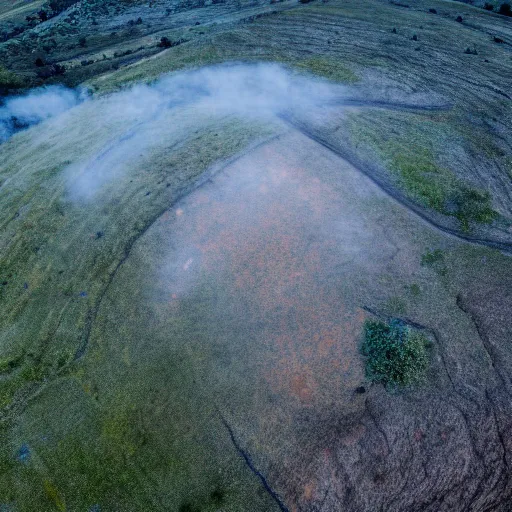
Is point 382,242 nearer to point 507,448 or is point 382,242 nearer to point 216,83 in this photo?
point 507,448

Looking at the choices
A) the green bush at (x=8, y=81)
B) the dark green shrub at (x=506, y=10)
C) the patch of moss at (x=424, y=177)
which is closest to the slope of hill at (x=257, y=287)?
the patch of moss at (x=424, y=177)

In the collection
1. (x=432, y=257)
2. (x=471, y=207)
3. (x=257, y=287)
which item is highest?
(x=471, y=207)

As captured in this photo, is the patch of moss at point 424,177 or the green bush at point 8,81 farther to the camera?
the green bush at point 8,81

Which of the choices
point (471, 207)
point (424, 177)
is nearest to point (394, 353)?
point (471, 207)

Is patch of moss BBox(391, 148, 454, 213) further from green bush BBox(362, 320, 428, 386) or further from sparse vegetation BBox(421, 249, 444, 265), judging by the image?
green bush BBox(362, 320, 428, 386)

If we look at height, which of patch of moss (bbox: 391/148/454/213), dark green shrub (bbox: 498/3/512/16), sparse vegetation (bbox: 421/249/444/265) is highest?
dark green shrub (bbox: 498/3/512/16)

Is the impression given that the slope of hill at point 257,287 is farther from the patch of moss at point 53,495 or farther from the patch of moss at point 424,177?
the patch of moss at point 424,177

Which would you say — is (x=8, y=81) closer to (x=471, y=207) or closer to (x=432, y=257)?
(x=432, y=257)

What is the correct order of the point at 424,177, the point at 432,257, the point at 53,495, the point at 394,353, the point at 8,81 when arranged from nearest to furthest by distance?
Answer: the point at 53,495 → the point at 394,353 → the point at 432,257 → the point at 424,177 → the point at 8,81

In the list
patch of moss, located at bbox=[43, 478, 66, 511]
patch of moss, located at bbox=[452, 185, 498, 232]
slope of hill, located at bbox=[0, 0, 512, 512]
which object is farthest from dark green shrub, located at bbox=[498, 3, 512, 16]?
patch of moss, located at bbox=[43, 478, 66, 511]
